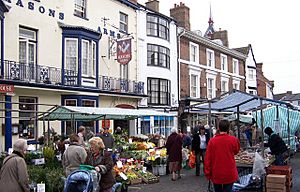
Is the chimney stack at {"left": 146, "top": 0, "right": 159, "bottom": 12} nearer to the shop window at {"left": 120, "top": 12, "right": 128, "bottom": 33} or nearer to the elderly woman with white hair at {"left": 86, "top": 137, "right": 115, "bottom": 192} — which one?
the shop window at {"left": 120, "top": 12, "right": 128, "bottom": 33}

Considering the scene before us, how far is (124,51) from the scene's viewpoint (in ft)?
75.4

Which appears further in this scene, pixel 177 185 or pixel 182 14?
pixel 182 14

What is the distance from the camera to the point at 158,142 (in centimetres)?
2105

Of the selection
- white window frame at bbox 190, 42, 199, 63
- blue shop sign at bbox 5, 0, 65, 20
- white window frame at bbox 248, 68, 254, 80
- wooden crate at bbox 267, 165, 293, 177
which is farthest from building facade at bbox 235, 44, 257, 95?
wooden crate at bbox 267, 165, 293, 177

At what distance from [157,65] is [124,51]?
511 centimetres

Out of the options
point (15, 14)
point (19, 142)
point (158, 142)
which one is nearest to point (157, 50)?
point (158, 142)

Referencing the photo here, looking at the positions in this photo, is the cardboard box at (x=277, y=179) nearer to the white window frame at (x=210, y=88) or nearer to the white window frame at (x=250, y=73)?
the white window frame at (x=210, y=88)

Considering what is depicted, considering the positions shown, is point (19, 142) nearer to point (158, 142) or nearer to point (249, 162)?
point (249, 162)

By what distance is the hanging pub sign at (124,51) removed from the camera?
74.1ft

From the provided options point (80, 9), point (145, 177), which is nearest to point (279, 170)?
point (145, 177)

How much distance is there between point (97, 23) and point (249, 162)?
14.4 m

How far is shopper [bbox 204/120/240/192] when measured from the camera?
273 inches

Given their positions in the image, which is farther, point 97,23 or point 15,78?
point 97,23

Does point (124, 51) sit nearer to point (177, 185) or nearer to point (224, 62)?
point (177, 185)
